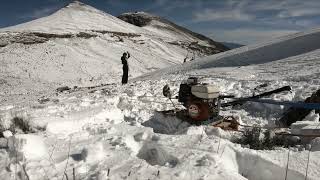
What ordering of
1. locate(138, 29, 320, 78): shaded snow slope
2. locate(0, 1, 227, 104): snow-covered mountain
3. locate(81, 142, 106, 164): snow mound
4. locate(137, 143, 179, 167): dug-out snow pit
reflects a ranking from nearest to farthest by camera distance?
locate(137, 143, 179, 167): dug-out snow pit, locate(81, 142, 106, 164): snow mound, locate(138, 29, 320, 78): shaded snow slope, locate(0, 1, 227, 104): snow-covered mountain

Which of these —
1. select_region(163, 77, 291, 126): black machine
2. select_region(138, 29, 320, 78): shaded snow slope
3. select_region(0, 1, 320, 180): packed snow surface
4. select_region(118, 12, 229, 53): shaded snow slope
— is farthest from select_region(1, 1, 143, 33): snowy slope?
select_region(163, 77, 291, 126): black machine

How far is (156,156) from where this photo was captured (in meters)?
4.77

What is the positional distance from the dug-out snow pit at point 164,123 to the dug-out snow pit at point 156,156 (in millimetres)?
2893

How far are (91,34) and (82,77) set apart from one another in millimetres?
17639

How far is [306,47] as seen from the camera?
72.6ft

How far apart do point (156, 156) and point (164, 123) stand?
3.85 meters

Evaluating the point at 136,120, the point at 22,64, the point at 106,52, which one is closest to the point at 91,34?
the point at 106,52

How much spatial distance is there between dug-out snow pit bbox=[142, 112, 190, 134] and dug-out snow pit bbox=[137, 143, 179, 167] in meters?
2.89

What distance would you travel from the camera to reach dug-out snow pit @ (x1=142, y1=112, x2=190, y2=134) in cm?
806

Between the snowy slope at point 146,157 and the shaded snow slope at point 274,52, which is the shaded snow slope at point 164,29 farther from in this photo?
the snowy slope at point 146,157

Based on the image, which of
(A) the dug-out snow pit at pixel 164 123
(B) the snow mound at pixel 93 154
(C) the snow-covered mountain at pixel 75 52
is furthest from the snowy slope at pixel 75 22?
(B) the snow mound at pixel 93 154

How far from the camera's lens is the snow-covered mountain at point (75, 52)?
33312 millimetres

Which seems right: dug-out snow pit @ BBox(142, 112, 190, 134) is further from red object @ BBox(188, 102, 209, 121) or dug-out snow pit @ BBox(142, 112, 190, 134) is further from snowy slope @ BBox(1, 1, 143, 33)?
snowy slope @ BBox(1, 1, 143, 33)

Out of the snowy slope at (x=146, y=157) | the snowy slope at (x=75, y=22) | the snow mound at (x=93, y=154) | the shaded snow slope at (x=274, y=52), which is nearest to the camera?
the snowy slope at (x=146, y=157)
